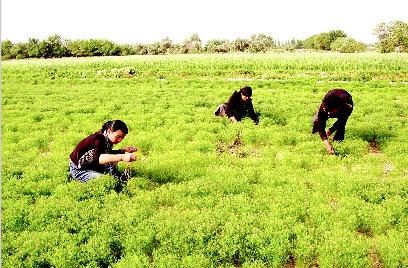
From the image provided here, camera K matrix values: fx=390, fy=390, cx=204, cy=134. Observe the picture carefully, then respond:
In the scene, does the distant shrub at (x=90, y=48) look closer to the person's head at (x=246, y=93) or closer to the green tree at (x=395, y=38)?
the green tree at (x=395, y=38)

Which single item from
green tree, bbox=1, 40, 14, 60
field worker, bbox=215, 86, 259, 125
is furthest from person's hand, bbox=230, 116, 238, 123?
green tree, bbox=1, 40, 14, 60

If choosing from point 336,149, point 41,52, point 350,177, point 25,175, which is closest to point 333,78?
point 336,149

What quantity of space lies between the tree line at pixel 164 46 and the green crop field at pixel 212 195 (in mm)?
73459

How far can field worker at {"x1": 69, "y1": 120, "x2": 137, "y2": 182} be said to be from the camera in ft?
22.6

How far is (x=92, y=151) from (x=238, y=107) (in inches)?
237

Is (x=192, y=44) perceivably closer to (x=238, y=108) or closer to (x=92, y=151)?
(x=238, y=108)

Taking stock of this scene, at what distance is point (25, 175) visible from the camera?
7.93 m

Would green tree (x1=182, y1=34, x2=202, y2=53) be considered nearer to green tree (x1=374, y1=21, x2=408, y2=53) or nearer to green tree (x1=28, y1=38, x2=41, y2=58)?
green tree (x1=28, y1=38, x2=41, y2=58)

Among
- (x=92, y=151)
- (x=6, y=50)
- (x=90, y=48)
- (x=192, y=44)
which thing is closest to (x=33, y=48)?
(x=6, y=50)

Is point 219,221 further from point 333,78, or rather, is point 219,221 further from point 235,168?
point 333,78

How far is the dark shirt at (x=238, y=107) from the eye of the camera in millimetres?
11805

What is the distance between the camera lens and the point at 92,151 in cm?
713

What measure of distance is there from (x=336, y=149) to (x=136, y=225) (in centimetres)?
555

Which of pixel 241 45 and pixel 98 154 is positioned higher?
pixel 241 45
